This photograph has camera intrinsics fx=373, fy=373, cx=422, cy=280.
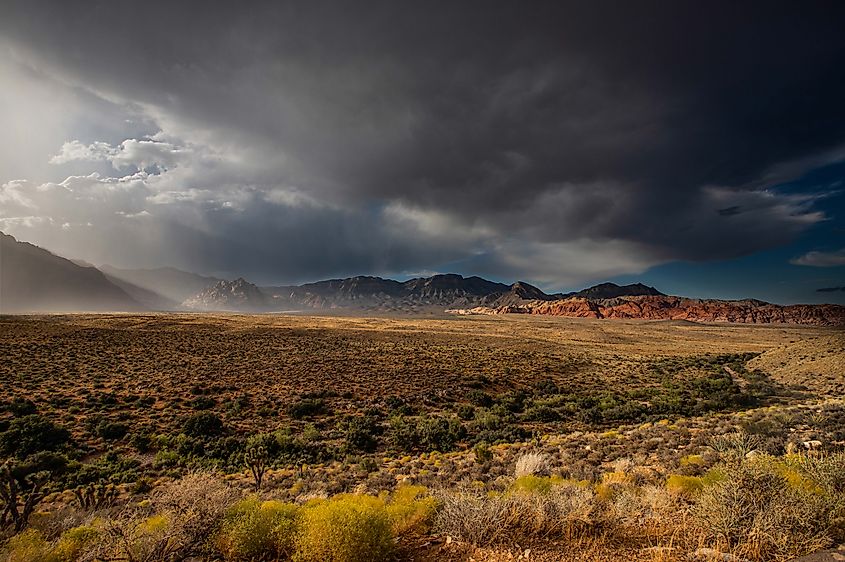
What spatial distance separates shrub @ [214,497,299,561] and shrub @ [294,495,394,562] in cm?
41

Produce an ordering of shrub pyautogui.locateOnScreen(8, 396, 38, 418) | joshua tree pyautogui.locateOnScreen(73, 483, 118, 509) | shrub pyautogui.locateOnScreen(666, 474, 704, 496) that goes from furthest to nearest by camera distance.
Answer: shrub pyautogui.locateOnScreen(8, 396, 38, 418) < joshua tree pyautogui.locateOnScreen(73, 483, 118, 509) < shrub pyautogui.locateOnScreen(666, 474, 704, 496)

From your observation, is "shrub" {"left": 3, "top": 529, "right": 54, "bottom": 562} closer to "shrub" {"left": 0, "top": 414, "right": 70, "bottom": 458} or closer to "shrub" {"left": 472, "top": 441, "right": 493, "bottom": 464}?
"shrub" {"left": 472, "top": 441, "right": 493, "bottom": 464}

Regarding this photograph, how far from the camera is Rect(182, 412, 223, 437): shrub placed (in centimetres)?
2148

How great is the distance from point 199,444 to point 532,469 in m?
17.3

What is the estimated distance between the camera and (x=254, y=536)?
5914mm

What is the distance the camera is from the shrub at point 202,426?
70.5ft

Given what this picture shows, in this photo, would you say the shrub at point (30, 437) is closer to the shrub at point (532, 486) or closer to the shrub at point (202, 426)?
the shrub at point (202, 426)

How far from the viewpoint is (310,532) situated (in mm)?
5496

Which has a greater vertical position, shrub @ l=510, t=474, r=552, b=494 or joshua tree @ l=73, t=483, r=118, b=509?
shrub @ l=510, t=474, r=552, b=494

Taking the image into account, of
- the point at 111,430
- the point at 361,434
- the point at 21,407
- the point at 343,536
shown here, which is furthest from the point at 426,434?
the point at 21,407

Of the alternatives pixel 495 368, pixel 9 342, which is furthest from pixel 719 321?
pixel 9 342

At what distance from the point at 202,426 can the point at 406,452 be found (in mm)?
12389

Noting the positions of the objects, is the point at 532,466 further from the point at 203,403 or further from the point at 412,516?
the point at 203,403

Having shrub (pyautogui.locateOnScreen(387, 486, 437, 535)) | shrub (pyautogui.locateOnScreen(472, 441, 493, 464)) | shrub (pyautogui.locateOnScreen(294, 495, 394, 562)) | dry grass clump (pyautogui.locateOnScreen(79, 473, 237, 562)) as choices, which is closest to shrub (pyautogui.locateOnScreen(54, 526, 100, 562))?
dry grass clump (pyautogui.locateOnScreen(79, 473, 237, 562))
